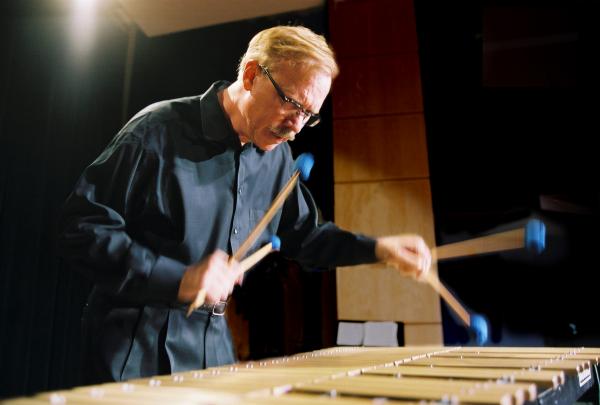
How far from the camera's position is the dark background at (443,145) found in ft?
9.41

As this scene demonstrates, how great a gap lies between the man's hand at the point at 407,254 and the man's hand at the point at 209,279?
2.08ft

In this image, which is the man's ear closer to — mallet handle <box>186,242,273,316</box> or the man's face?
the man's face

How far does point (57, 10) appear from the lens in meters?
3.13

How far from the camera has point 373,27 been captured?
3664 mm

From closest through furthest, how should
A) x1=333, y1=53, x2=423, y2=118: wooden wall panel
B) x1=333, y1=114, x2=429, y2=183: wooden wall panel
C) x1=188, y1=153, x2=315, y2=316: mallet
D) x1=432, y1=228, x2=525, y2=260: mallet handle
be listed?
x1=188, y1=153, x2=315, y2=316: mallet → x1=432, y1=228, x2=525, y2=260: mallet handle → x1=333, y1=114, x2=429, y2=183: wooden wall panel → x1=333, y1=53, x2=423, y2=118: wooden wall panel

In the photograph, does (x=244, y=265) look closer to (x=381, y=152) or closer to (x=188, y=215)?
(x=188, y=215)

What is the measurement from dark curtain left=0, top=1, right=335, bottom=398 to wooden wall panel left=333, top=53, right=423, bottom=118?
19 cm

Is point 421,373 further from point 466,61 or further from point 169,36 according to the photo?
point 169,36

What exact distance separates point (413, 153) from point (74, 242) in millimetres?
2622

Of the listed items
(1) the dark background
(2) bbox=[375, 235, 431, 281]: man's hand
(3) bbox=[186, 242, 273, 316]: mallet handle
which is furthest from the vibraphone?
(1) the dark background

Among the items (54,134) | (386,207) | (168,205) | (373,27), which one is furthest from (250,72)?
(373,27)

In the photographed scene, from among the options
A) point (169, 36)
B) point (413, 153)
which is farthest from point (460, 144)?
point (169, 36)

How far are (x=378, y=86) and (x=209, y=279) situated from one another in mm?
2779

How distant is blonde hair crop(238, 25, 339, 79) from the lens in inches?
57.7
